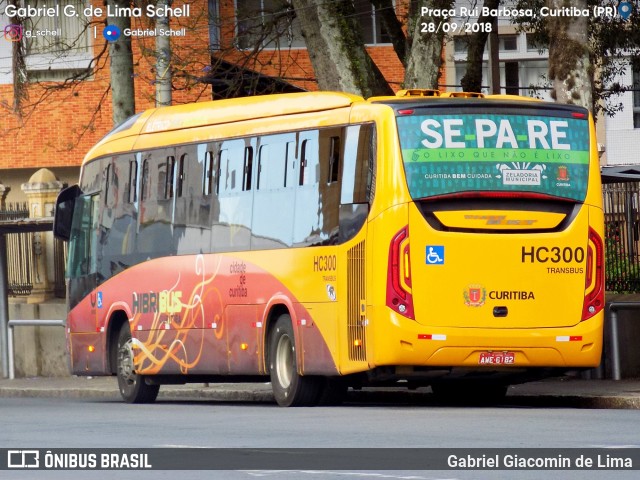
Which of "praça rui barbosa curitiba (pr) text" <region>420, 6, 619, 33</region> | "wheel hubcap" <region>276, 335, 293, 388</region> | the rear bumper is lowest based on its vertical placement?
"wheel hubcap" <region>276, 335, 293, 388</region>

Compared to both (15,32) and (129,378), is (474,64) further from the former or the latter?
(129,378)

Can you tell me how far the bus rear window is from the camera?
690 inches

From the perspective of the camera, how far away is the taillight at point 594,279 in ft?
59.5

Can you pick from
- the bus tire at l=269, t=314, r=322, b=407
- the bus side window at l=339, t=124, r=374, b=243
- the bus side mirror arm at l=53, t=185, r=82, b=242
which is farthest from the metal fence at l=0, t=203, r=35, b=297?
the bus side window at l=339, t=124, r=374, b=243

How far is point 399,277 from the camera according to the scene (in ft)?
57.3

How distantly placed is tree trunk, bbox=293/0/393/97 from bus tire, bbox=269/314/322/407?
5.77m

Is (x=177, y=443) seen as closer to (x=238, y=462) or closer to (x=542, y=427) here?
(x=238, y=462)

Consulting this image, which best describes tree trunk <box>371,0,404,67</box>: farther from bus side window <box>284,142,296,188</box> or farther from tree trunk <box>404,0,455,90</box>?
bus side window <box>284,142,296,188</box>

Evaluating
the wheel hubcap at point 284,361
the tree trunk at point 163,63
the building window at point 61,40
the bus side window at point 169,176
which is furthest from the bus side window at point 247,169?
the building window at point 61,40

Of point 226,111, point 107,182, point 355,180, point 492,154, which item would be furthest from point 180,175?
point 492,154

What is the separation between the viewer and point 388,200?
57.4ft

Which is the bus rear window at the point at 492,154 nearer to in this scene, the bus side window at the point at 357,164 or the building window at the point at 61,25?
the bus side window at the point at 357,164

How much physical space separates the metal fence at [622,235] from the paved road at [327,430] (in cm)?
490

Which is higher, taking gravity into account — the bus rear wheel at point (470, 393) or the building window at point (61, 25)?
the building window at point (61, 25)
